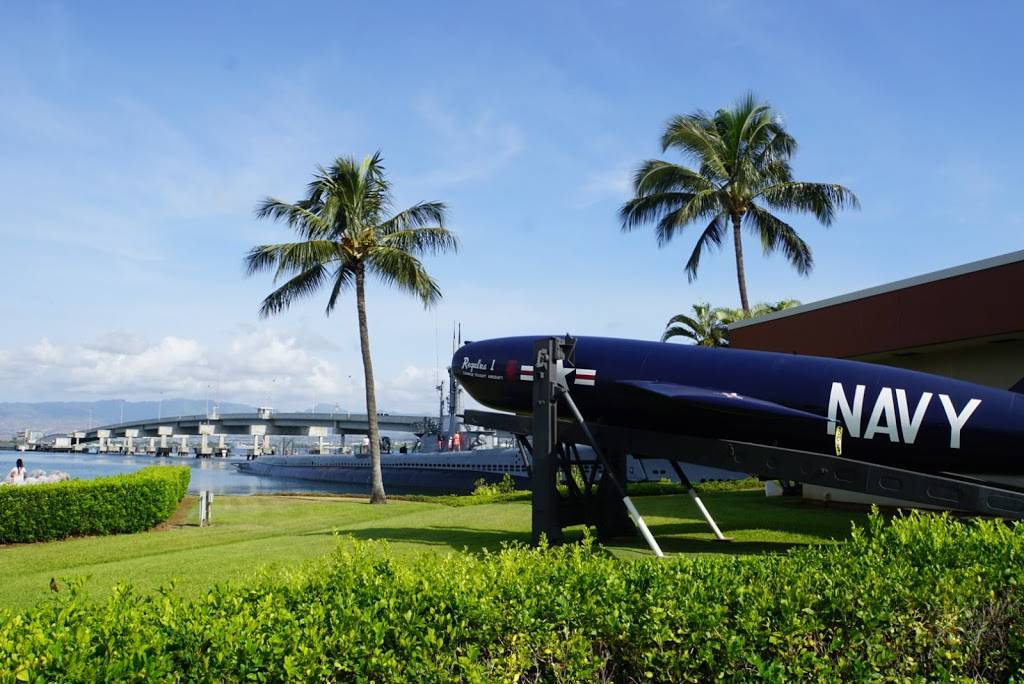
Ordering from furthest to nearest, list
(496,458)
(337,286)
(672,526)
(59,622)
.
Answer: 1. (496,458)
2. (337,286)
3. (672,526)
4. (59,622)

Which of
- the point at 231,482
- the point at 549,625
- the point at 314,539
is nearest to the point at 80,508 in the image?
the point at 314,539

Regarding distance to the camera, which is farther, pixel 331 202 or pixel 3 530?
pixel 331 202

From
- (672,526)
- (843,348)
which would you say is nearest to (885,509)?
(843,348)

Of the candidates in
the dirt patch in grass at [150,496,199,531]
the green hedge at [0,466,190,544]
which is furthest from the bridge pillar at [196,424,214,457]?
the green hedge at [0,466,190,544]

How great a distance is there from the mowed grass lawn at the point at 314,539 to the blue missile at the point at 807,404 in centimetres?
194

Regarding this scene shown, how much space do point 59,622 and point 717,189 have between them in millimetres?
28980

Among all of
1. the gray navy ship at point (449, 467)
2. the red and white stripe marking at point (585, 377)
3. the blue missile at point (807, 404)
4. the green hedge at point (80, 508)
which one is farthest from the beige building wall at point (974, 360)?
the green hedge at point (80, 508)

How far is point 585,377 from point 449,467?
42650mm

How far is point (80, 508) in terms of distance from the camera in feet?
61.7

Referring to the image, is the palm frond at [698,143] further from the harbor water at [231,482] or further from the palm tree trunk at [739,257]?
the harbor water at [231,482]

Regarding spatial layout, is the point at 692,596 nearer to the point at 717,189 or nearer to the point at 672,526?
the point at 672,526

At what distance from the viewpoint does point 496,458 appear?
166ft

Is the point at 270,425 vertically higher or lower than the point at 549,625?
lower

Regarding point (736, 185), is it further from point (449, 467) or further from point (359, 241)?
point (449, 467)
